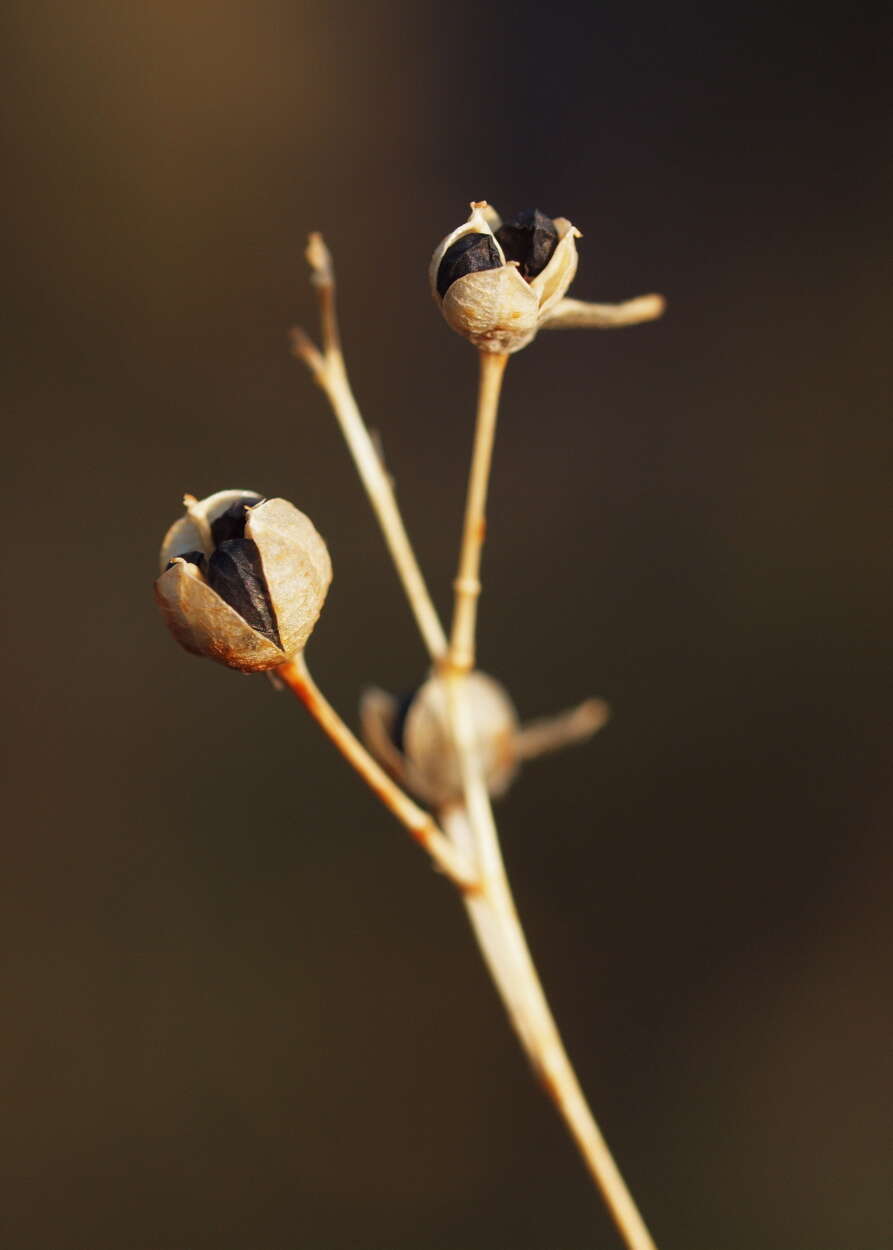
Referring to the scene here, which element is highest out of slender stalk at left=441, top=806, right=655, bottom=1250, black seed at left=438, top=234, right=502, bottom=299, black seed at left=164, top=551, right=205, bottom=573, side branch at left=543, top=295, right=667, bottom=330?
black seed at left=438, top=234, right=502, bottom=299

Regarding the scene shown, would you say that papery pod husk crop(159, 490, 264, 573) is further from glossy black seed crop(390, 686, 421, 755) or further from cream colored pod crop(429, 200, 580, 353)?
glossy black seed crop(390, 686, 421, 755)

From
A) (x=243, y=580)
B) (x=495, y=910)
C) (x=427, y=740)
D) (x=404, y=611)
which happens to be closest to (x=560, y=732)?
(x=427, y=740)

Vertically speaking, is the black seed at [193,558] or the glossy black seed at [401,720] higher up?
the black seed at [193,558]

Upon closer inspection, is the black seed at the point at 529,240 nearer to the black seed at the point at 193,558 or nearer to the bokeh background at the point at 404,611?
the black seed at the point at 193,558

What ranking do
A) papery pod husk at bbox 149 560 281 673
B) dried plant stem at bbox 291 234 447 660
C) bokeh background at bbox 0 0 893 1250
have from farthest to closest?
bokeh background at bbox 0 0 893 1250
dried plant stem at bbox 291 234 447 660
papery pod husk at bbox 149 560 281 673

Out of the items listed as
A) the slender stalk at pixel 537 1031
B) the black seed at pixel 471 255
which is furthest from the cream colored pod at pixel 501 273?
the slender stalk at pixel 537 1031

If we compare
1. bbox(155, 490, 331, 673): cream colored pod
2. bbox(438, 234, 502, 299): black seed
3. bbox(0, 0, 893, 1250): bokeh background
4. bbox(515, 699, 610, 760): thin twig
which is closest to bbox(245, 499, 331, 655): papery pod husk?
bbox(155, 490, 331, 673): cream colored pod

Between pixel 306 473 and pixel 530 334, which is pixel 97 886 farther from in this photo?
pixel 530 334
